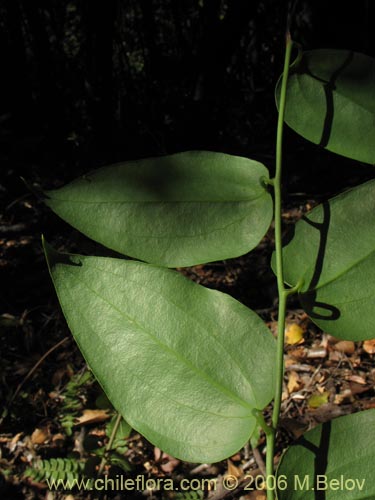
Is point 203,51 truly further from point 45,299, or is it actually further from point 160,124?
point 45,299

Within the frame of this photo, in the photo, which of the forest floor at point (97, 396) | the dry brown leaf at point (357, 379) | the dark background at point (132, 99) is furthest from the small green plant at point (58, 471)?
the dry brown leaf at point (357, 379)

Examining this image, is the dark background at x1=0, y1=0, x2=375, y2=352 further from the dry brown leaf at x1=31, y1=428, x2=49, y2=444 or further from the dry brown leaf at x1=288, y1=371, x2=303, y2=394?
the dry brown leaf at x1=288, y1=371, x2=303, y2=394

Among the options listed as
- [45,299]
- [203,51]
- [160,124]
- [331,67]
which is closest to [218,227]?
[331,67]

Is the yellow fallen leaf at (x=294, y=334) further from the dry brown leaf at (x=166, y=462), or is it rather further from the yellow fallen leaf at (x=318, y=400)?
the dry brown leaf at (x=166, y=462)

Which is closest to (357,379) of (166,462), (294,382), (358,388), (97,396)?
(358,388)

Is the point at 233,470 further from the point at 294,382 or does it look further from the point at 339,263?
the point at 339,263
